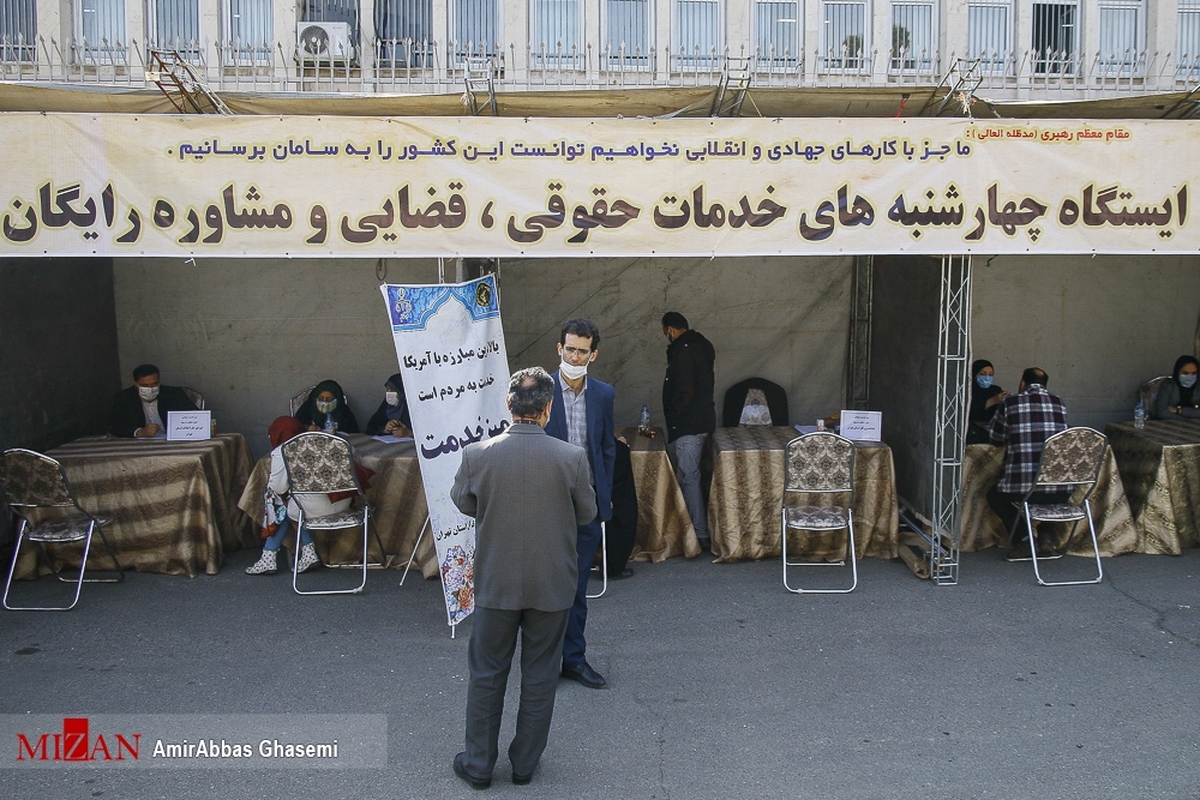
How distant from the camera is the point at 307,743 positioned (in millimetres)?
3943

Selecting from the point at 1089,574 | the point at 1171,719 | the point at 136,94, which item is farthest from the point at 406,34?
the point at 1171,719

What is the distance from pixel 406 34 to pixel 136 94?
3.72 m

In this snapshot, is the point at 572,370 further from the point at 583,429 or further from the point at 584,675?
the point at 584,675

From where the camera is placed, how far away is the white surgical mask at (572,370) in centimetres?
443

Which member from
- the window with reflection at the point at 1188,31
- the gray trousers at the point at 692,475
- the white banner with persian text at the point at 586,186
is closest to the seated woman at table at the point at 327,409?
the white banner with persian text at the point at 586,186

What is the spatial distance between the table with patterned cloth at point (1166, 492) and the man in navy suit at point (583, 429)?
4.29 meters

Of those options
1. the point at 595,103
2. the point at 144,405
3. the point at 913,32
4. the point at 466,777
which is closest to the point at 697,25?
the point at 913,32

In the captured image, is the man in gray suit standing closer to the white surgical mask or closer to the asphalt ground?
the asphalt ground

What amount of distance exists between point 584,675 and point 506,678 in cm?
110

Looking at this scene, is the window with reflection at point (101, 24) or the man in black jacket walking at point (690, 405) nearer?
the man in black jacket walking at point (690, 405)

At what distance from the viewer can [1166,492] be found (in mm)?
6484

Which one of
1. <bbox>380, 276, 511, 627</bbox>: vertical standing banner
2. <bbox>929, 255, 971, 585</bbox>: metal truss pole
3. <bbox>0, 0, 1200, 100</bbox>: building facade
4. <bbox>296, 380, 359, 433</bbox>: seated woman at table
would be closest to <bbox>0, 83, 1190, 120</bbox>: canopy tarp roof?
<bbox>929, 255, 971, 585</bbox>: metal truss pole

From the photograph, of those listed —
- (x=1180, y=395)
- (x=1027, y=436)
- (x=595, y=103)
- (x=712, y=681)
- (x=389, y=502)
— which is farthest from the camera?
(x=1180, y=395)

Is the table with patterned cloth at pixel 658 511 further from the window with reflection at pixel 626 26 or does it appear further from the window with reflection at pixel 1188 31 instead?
the window with reflection at pixel 1188 31
